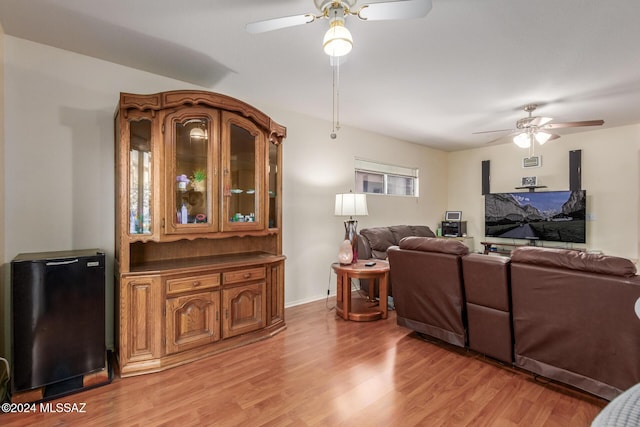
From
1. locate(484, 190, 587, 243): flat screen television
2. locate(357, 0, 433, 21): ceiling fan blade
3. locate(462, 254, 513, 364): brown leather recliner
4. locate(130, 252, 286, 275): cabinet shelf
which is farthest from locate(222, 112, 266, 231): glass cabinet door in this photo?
locate(484, 190, 587, 243): flat screen television

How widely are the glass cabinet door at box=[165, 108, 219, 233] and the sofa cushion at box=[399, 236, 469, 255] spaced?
71.1 inches

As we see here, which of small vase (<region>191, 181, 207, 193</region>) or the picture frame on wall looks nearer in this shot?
small vase (<region>191, 181, 207, 193</region>)

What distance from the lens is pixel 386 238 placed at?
4676 mm

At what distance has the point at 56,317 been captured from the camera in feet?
6.72

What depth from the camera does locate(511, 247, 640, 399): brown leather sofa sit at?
1.80 meters

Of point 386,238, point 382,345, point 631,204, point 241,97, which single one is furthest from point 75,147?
point 631,204

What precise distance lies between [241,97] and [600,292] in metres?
3.65

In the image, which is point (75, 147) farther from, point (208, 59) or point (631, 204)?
point (631, 204)

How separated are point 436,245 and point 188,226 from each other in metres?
2.16

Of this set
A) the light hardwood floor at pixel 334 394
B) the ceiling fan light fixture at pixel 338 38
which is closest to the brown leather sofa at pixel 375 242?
the light hardwood floor at pixel 334 394

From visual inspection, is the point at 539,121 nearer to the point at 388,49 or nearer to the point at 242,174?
the point at 388,49

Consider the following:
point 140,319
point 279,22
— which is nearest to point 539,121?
point 279,22

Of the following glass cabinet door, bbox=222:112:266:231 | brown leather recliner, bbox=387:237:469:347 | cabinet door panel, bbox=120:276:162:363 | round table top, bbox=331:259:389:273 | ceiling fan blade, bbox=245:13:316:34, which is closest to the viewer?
ceiling fan blade, bbox=245:13:316:34

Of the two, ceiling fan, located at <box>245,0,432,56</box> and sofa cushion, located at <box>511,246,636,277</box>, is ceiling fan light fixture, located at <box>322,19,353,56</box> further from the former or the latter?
sofa cushion, located at <box>511,246,636,277</box>
